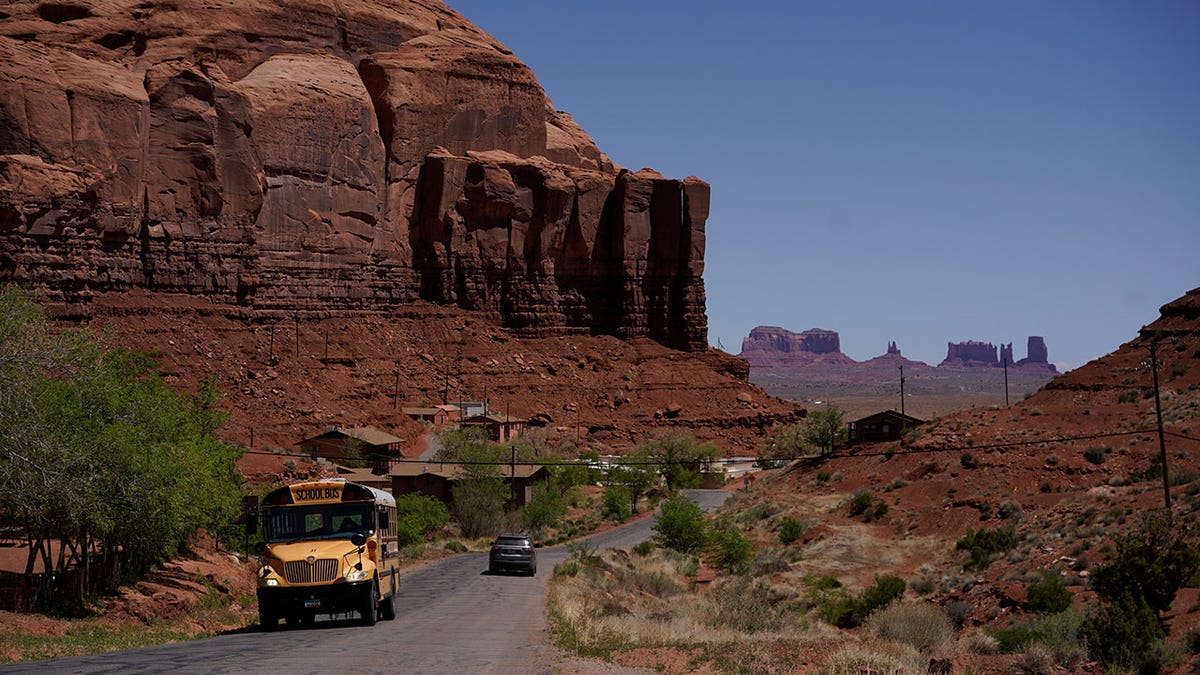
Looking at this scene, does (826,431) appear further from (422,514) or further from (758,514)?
(422,514)

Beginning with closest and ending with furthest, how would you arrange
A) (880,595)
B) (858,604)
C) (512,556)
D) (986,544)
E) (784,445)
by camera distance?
(880,595) < (858,604) < (512,556) < (986,544) < (784,445)

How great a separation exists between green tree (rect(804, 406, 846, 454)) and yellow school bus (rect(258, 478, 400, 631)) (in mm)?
55872

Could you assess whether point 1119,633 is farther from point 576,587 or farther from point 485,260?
point 485,260

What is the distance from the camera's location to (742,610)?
3344 cm


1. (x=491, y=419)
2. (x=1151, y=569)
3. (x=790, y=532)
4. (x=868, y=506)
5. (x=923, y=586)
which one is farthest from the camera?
(x=491, y=419)

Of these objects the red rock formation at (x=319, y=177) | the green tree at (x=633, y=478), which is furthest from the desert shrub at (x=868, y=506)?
the red rock formation at (x=319, y=177)

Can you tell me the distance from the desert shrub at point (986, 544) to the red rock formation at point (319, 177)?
182 ft

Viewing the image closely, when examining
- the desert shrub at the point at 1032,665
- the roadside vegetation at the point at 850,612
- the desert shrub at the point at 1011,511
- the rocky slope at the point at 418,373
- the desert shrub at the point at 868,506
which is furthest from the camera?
the rocky slope at the point at 418,373

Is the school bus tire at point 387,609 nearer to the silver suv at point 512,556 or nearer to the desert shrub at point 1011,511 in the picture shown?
the silver suv at point 512,556

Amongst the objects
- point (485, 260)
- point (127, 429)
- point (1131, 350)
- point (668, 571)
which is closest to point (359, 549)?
point (127, 429)

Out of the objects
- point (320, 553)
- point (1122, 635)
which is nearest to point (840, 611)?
point (1122, 635)

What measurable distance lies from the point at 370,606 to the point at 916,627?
11308 millimetres

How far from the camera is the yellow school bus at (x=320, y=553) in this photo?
25.3m

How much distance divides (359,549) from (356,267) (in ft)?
243
